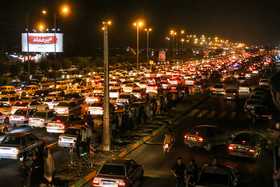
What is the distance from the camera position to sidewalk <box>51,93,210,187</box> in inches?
510

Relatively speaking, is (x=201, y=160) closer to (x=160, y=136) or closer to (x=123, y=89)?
(x=160, y=136)

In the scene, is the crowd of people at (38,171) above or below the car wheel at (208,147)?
above

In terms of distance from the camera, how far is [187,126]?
24.8m

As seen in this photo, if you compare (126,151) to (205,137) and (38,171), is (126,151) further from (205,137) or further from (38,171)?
(38,171)

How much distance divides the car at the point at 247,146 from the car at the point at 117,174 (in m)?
5.88

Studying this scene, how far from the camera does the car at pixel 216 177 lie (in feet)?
34.6

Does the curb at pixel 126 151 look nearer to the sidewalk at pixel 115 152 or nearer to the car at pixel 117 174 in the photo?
the sidewalk at pixel 115 152

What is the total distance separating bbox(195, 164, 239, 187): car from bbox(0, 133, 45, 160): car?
6657 millimetres

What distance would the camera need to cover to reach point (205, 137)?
17.5m

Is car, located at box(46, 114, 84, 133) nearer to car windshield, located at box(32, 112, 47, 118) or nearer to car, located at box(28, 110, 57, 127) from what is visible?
car, located at box(28, 110, 57, 127)

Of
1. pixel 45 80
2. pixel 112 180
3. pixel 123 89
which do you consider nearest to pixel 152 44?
pixel 45 80

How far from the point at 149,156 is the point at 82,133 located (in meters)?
3.27

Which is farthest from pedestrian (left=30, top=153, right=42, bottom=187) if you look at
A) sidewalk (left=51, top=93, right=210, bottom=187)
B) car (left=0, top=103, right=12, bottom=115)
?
car (left=0, top=103, right=12, bottom=115)

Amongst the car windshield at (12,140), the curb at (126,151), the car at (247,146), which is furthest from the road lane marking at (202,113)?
the car windshield at (12,140)
